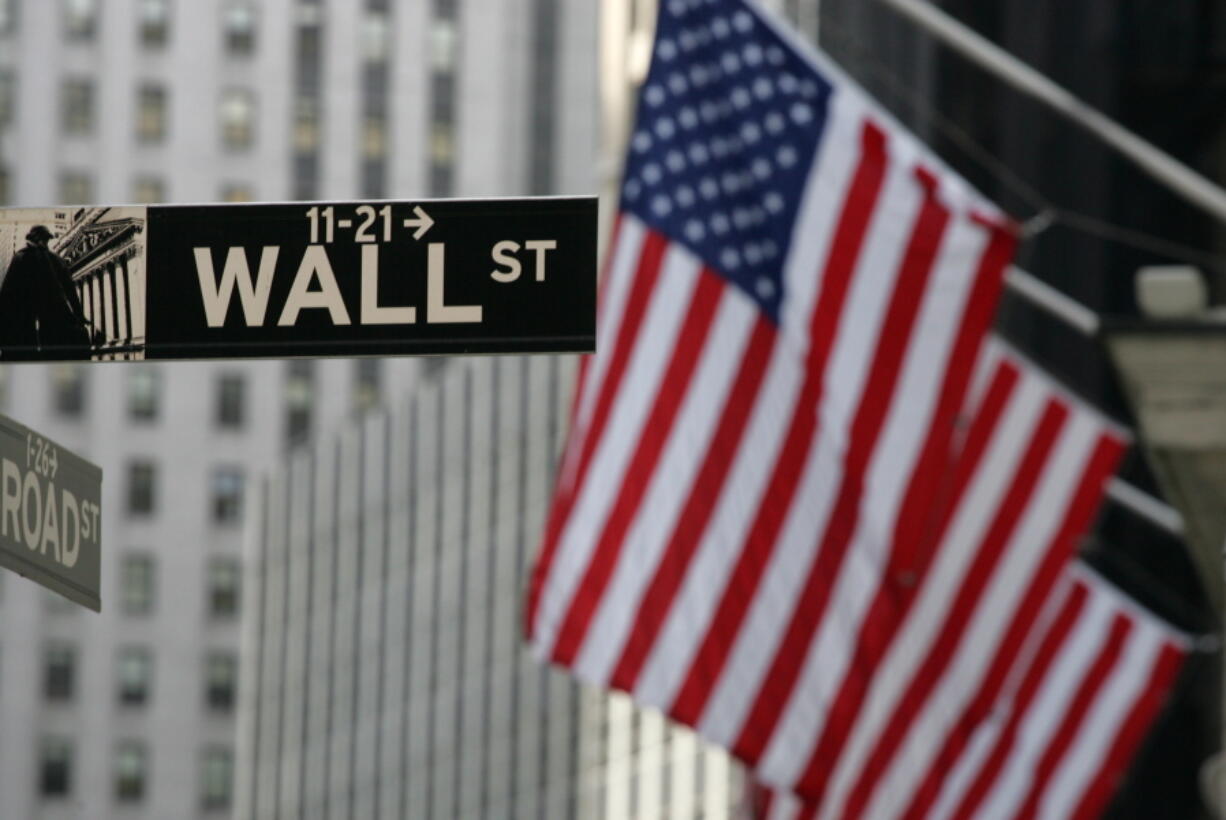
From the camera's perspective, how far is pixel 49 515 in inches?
270

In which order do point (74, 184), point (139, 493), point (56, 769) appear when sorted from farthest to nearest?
point (74, 184) < point (139, 493) < point (56, 769)

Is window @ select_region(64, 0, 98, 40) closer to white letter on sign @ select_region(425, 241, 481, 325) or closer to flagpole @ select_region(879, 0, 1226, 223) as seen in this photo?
flagpole @ select_region(879, 0, 1226, 223)

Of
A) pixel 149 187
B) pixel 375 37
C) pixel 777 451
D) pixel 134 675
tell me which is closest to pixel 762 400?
pixel 777 451

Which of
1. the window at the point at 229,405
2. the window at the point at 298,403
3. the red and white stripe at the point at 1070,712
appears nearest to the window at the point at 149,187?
the window at the point at 229,405

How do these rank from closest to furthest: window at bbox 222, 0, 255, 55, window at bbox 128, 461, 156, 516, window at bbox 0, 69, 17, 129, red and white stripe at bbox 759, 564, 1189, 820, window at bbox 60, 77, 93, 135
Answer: red and white stripe at bbox 759, 564, 1189, 820
window at bbox 128, 461, 156, 516
window at bbox 60, 77, 93, 135
window at bbox 222, 0, 255, 55
window at bbox 0, 69, 17, 129

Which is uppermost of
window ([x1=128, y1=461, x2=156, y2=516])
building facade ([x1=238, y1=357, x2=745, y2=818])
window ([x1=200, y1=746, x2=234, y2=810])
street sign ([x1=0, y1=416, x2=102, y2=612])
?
street sign ([x1=0, y1=416, x2=102, y2=612])

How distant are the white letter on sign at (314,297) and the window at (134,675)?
11282 cm

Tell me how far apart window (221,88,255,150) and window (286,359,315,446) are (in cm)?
899

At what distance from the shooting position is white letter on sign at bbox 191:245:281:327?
6.40 metres

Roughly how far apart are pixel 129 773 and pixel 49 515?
367 ft

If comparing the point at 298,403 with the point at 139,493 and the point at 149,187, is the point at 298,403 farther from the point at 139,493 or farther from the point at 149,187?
the point at 149,187

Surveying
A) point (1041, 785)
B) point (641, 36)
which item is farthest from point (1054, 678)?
point (641, 36)

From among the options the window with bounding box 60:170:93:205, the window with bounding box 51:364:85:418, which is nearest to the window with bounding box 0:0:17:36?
the window with bounding box 60:170:93:205

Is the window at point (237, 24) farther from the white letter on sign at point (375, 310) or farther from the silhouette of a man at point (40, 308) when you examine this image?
the white letter on sign at point (375, 310)
